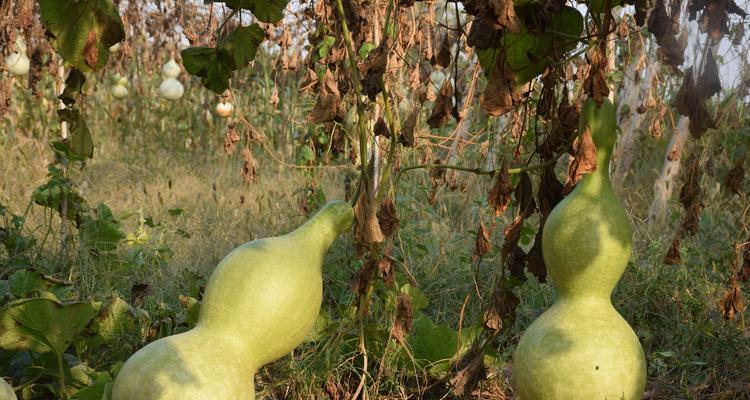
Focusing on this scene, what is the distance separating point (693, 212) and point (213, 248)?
8.05 ft

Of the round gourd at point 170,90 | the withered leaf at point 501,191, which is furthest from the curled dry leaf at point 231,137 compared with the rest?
the round gourd at point 170,90

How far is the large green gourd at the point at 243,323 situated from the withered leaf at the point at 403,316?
0.25m

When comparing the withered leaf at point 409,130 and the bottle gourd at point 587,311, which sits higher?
the withered leaf at point 409,130


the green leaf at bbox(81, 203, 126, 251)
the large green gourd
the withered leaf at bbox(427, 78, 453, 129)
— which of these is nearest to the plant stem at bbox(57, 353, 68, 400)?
the large green gourd

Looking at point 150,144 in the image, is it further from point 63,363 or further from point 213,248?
point 63,363

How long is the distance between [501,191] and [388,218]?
0.25 meters

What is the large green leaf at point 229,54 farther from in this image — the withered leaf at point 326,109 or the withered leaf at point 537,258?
the withered leaf at point 537,258

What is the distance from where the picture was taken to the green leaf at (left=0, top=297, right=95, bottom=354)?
5.61ft

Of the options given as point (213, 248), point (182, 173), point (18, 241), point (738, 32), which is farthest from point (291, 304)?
point (182, 173)

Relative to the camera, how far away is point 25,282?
6.64 feet

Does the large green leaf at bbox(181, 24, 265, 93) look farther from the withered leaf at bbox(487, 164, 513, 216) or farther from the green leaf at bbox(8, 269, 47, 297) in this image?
the green leaf at bbox(8, 269, 47, 297)

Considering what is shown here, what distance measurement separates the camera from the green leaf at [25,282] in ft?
6.57

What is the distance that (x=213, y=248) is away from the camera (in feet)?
11.8

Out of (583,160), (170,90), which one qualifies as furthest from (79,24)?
(170,90)
